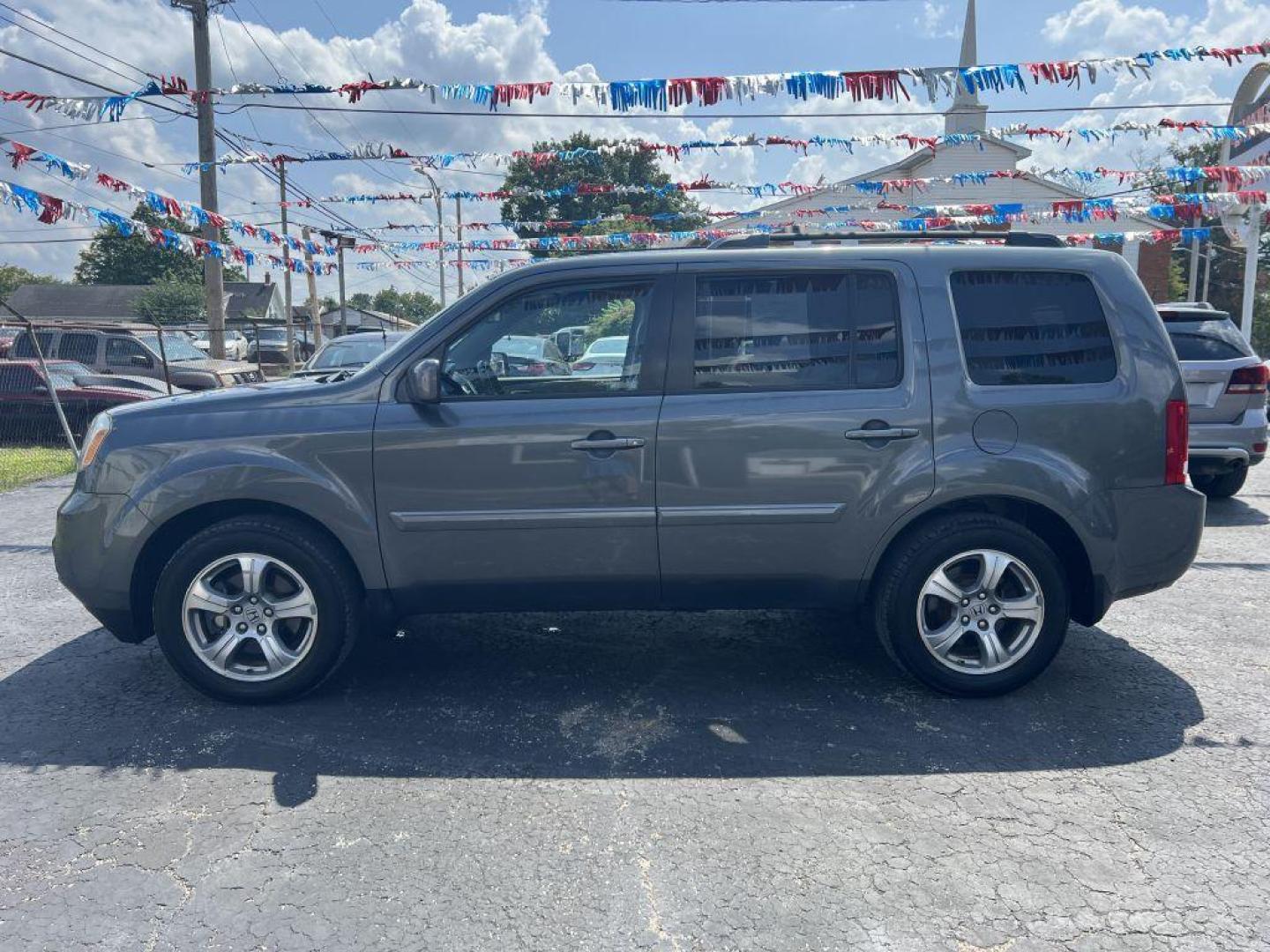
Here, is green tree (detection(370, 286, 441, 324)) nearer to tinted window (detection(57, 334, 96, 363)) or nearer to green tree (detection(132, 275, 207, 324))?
green tree (detection(132, 275, 207, 324))

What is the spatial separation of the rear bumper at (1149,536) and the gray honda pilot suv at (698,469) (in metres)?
0.01

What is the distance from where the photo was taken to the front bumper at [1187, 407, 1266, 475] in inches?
303

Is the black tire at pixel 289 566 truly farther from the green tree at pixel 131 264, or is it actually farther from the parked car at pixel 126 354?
the green tree at pixel 131 264

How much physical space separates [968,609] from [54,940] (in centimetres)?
333

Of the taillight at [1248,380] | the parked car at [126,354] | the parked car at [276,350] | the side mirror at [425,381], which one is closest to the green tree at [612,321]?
the side mirror at [425,381]

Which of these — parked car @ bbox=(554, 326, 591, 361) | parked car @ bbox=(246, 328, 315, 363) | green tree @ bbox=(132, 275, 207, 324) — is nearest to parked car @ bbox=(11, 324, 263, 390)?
parked car @ bbox=(554, 326, 591, 361)

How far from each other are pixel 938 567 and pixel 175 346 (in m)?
14.1

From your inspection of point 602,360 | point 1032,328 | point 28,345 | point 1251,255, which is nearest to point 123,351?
point 28,345

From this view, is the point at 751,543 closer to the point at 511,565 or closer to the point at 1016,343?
the point at 511,565

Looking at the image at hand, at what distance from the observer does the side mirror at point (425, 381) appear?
12.3 feet

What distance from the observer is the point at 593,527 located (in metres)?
3.86

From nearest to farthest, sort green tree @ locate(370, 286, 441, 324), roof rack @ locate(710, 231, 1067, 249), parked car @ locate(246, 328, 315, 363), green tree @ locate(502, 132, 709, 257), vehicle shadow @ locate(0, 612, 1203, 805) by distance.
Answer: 1. vehicle shadow @ locate(0, 612, 1203, 805)
2. roof rack @ locate(710, 231, 1067, 249)
3. parked car @ locate(246, 328, 315, 363)
4. green tree @ locate(502, 132, 709, 257)
5. green tree @ locate(370, 286, 441, 324)

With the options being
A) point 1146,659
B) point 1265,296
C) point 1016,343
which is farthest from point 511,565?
point 1265,296

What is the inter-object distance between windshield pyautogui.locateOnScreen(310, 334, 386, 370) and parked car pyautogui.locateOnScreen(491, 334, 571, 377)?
8587 millimetres
